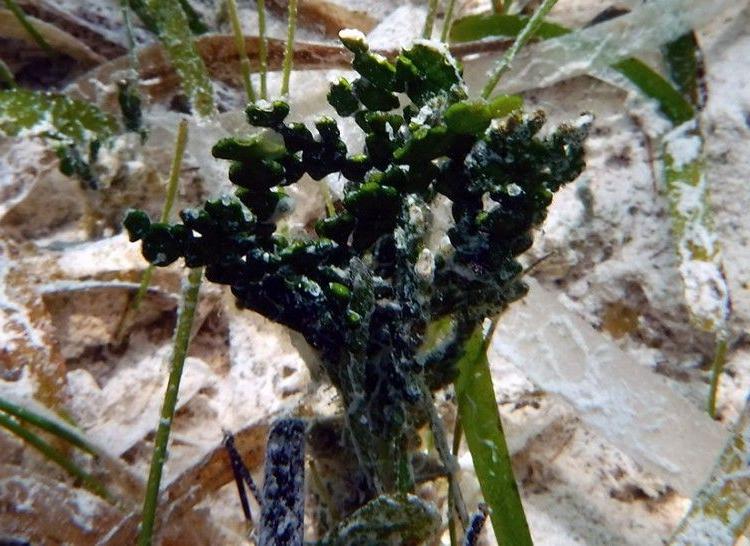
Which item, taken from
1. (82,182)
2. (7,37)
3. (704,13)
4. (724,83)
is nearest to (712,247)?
(724,83)

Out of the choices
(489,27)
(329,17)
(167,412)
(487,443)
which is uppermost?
(489,27)

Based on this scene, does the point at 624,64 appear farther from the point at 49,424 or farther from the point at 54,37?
the point at 54,37

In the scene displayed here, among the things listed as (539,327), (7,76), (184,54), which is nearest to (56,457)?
(539,327)

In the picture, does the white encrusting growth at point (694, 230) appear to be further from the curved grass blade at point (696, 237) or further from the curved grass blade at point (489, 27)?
the curved grass blade at point (489, 27)

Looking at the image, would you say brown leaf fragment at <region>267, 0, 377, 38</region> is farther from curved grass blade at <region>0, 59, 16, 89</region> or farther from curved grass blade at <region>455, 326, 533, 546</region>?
curved grass blade at <region>455, 326, 533, 546</region>

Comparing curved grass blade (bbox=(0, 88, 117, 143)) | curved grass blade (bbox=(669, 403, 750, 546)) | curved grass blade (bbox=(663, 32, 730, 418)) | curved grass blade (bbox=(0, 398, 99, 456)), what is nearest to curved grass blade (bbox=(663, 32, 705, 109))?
curved grass blade (bbox=(663, 32, 730, 418))

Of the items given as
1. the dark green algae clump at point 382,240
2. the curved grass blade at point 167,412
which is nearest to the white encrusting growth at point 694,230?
the dark green algae clump at point 382,240
